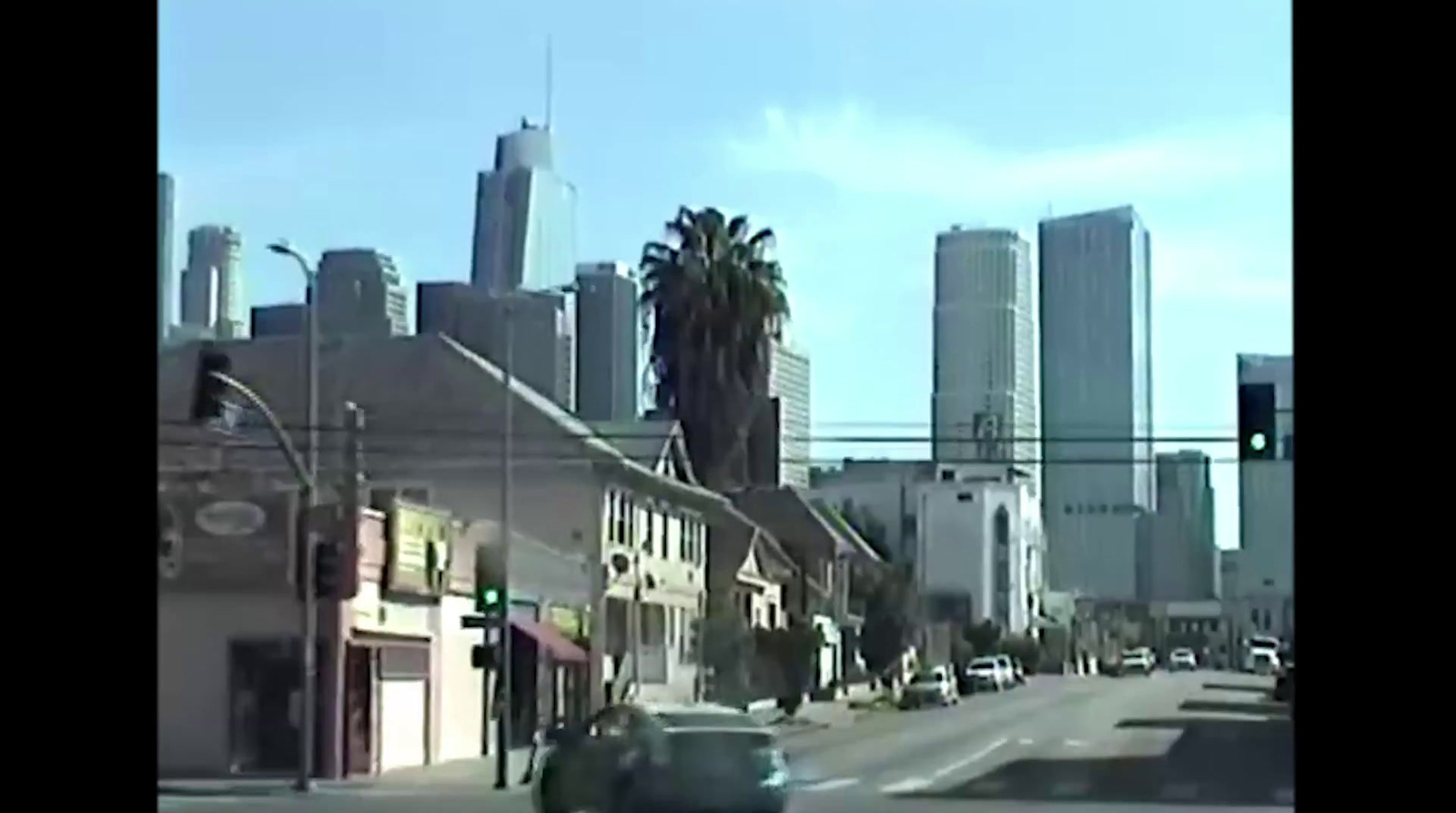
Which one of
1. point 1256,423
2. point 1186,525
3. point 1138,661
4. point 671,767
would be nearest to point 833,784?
point 671,767

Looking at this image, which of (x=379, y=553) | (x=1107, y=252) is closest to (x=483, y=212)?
(x=1107, y=252)

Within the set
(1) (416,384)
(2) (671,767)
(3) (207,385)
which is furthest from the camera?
(1) (416,384)

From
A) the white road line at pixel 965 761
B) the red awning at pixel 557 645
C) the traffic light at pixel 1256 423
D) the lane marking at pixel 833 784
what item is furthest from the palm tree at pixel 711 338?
the traffic light at pixel 1256 423

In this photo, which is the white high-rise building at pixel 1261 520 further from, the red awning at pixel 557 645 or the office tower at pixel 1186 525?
the red awning at pixel 557 645

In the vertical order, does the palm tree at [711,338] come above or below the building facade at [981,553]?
above

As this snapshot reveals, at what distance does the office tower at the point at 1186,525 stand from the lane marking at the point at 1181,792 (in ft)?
9.09

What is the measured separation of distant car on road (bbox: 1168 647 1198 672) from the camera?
3600 centimetres

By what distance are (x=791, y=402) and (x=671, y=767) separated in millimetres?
12843

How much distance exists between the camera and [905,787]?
2520 centimetres

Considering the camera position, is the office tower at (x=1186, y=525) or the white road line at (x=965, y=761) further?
the office tower at (x=1186, y=525)

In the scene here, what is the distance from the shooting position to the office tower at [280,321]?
36.3 meters

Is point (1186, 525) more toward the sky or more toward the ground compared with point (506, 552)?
more toward the sky

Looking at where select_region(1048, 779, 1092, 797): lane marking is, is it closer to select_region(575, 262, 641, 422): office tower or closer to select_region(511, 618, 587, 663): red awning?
select_region(575, 262, 641, 422): office tower

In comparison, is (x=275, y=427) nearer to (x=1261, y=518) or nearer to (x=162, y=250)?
(x=1261, y=518)
